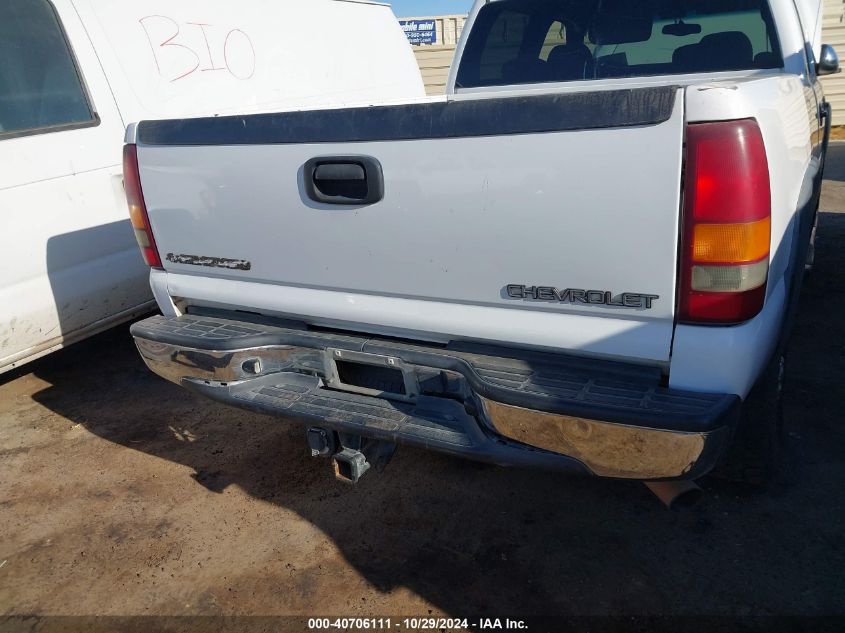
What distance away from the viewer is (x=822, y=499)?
2.73 metres

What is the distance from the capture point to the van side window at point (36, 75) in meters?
3.62

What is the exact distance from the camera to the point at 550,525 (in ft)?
8.93

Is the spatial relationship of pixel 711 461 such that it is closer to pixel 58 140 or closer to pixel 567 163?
pixel 567 163

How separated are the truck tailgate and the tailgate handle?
0.07 ft

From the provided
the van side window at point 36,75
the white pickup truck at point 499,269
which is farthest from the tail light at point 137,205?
the van side window at point 36,75

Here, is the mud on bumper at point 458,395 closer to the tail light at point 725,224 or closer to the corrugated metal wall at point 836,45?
the tail light at point 725,224

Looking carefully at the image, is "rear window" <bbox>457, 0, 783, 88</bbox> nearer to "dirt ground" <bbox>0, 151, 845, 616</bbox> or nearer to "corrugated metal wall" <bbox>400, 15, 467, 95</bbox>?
"dirt ground" <bbox>0, 151, 845, 616</bbox>

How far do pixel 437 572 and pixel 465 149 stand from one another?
1542 millimetres

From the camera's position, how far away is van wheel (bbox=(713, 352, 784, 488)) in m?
2.39

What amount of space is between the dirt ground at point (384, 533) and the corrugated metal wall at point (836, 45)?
10.6m

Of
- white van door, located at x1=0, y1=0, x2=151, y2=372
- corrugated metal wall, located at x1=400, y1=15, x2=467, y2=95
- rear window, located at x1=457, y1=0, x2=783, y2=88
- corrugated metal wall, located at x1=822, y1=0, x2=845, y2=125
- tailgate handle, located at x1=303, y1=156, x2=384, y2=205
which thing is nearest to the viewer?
tailgate handle, located at x1=303, y1=156, x2=384, y2=205

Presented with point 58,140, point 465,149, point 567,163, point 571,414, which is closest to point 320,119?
point 465,149

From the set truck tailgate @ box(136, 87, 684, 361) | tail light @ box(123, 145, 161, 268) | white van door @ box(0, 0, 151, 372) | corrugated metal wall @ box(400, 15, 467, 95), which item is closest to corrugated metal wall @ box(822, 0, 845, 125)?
corrugated metal wall @ box(400, 15, 467, 95)

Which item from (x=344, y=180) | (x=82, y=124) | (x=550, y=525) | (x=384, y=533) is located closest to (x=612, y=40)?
(x=344, y=180)
